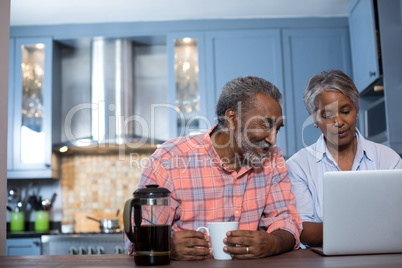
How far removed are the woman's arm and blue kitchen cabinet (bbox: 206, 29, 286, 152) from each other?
2.32 m

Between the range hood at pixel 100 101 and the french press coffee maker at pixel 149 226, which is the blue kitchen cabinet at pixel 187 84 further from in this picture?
the french press coffee maker at pixel 149 226

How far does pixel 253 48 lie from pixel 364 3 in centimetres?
90

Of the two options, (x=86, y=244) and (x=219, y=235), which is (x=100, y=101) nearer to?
(x=86, y=244)

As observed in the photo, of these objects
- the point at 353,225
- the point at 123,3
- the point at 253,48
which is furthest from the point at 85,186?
the point at 353,225

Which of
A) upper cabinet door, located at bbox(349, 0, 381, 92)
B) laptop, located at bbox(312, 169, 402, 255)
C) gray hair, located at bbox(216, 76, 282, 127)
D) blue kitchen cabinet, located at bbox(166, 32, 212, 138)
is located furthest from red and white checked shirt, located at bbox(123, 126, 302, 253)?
blue kitchen cabinet, located at bbox(166, 32, 212, 138)

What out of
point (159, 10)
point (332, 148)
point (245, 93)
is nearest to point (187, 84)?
point (159, 10)

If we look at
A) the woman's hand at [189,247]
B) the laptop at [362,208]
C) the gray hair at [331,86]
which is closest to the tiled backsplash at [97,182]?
the gray hair at [331,86]

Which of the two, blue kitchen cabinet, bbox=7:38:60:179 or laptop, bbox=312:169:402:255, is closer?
laptop, bbox=312:169:402:255

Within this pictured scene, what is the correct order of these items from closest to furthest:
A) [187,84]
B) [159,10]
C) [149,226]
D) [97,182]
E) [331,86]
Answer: [149,226] → [331,86] → [159,10] → [187,84] → [97,182]

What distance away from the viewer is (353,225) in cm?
128

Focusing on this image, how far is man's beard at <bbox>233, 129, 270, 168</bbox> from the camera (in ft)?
5.38

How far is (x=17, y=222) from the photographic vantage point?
3.88m

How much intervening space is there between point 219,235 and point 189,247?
9cm

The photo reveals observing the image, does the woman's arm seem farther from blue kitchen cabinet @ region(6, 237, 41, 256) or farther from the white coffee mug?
blue kitchen cabinet @ region(6, 237, 41, 256)
